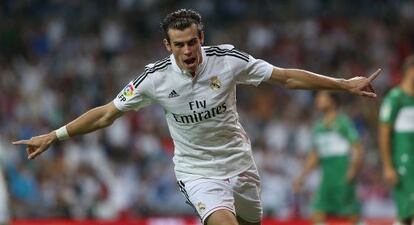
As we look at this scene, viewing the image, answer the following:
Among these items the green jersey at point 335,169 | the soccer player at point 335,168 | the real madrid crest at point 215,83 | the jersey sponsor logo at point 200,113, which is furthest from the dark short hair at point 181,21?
the green jersey at point 335,169

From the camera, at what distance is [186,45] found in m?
7.45

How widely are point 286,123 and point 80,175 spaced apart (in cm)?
334

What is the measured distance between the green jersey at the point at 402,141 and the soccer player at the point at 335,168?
223 cm

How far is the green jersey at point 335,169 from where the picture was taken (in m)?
13.1

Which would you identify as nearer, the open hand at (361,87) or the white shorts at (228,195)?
the open hand at (361,87)

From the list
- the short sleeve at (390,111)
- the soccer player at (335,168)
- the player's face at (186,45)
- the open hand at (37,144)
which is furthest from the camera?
the soccer player at (335,168)

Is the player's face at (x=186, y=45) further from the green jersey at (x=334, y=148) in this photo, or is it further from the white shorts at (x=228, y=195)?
the green jersey at (x=334, y=148)

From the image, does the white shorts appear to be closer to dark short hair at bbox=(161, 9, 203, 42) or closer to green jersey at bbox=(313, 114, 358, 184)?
dark short hair at bbox=(161, 9, 203, 42)

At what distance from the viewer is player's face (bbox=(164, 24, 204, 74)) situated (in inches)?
293

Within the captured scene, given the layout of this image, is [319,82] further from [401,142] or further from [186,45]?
[401,142]

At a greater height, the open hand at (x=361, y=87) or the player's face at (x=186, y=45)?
the player's face at (x=186, y=45)

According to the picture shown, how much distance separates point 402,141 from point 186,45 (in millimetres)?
3860

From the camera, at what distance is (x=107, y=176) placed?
16453 millimetres

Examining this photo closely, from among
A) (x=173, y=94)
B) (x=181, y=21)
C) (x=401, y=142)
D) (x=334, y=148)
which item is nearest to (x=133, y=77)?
(x=334, y=148)
